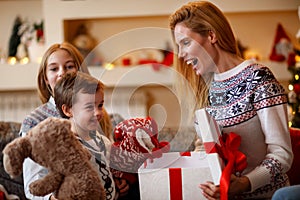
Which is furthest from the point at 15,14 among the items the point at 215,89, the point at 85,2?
the point at 215,89

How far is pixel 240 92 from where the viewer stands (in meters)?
1.52

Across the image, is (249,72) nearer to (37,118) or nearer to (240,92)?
(240,92)

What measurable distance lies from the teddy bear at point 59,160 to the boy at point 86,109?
25 cm

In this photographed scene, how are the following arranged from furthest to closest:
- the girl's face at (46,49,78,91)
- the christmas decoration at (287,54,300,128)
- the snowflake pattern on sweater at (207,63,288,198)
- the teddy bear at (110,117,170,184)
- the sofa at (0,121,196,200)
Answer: the christmas decoration at (287,54,300,128) → the sofa at (0,121,196,200) → the girl's face at (46,49,78,91) → the teddy bear at (110,117,170,184) → the snowflake pattern on sweater at (207,63,288,198)

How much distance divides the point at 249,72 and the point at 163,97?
3245mm

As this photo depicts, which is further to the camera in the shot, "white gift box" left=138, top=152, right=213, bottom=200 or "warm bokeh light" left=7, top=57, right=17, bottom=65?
"warm bokeh light" left=7, top=57, right=17, bottom=65

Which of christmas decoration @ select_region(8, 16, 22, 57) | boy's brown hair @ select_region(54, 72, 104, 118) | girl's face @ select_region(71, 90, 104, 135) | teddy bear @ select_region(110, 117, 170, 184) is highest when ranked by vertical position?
christmas decoration @ select_region(8, 16, 22, 57)

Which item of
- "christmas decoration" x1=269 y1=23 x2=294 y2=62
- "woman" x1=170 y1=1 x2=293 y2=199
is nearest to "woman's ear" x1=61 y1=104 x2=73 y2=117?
"woman" x1=170 y1=1 x2=293 y2=199

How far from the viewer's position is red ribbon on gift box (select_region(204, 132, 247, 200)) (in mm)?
1356

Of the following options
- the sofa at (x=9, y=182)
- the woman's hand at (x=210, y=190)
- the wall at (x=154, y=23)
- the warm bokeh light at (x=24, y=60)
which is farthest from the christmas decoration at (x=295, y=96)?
the warm bokeh light at (x=24, y=60)

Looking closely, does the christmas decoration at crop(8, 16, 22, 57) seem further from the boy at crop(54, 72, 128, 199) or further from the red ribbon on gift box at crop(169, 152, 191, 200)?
the red ribbon on gift box at crop(169, 152, 191, 200)

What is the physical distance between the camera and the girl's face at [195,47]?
60.5 inches

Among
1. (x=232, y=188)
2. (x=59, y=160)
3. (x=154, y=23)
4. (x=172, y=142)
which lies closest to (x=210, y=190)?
(x=232, y=188)

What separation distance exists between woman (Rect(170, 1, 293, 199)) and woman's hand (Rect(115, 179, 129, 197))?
0.38 m
